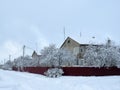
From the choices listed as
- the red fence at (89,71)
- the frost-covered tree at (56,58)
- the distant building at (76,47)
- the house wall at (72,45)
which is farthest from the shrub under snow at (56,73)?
the house wall at (72,45)

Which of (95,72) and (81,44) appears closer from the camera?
(95,72)

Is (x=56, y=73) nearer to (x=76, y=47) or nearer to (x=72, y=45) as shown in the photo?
(x=76, y=47)

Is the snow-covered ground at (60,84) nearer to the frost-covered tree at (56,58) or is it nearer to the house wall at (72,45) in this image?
the frost-covered tree at (56,58)

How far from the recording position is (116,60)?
39844mm

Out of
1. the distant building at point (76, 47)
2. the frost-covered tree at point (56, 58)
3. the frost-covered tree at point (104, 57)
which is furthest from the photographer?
the distant building at point (76, 47)

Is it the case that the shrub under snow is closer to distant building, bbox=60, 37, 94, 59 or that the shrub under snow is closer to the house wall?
distant building, bbox=60, 37, 94, 59

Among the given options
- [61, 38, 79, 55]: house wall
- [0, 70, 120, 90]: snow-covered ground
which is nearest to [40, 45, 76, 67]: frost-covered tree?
[61, 38, 79, 55]: house wall

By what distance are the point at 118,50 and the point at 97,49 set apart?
11.3ft

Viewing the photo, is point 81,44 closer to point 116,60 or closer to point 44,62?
point 44,62

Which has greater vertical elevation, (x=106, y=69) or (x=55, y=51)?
(x=55, y=51)

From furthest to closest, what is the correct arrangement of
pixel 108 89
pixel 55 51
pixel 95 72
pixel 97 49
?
pixel 55 51
pixel 97 49
pixel 95 72
pixel 108 89

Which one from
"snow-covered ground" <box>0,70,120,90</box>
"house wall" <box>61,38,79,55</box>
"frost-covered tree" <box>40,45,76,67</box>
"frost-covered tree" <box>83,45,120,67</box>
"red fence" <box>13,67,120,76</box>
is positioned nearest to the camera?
"snow-covered ground" <box>0,70,120,90</box>

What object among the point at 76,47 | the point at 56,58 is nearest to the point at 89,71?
the point at 56,58

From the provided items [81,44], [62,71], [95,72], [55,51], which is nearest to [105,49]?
[95,72]
